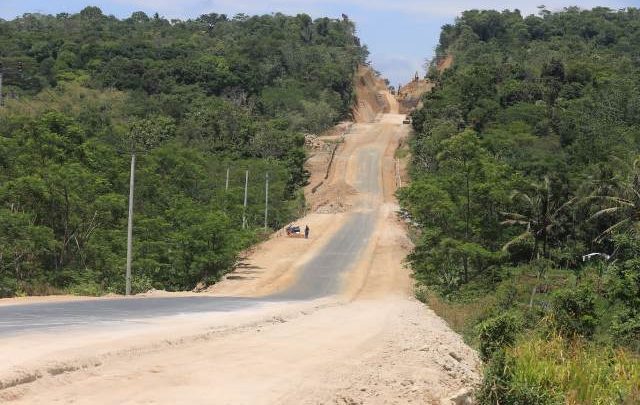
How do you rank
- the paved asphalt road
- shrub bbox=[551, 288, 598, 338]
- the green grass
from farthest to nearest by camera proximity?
shrub bbox=[551, 288, 598, 338] → the paved asphalt road → the green grass

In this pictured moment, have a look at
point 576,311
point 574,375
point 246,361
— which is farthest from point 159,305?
point 574,375

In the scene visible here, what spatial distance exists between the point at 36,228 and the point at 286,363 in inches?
1236

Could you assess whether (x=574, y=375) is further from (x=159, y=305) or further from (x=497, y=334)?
(x=159, y=305)

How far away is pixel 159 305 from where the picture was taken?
26391 millimetres

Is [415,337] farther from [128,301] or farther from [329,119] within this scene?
[329,119]

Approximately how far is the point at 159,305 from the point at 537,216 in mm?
36336

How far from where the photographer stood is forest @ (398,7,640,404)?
50.8 ft

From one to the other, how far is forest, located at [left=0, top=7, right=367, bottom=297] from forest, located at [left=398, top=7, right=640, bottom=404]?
14399mm

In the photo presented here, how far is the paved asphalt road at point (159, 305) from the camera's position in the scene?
60.7ft

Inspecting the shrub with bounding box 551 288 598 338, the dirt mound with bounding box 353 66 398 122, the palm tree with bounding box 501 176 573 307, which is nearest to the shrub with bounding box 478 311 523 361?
the shrub with bounding box 551 288 598 338

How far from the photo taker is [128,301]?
90.7 feet

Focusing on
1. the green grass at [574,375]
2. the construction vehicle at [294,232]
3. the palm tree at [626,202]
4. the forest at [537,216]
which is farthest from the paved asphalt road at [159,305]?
the palm tree at [626,202]

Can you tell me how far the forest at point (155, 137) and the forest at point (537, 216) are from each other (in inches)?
567

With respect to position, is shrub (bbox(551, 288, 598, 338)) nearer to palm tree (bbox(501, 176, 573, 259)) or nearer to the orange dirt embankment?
palm tree (bbox(501, 176, 573, 259))
